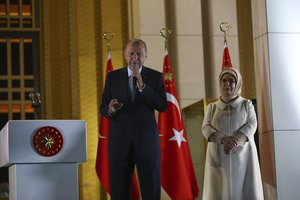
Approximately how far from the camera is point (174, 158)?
8031 mm

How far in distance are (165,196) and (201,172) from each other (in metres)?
0.79

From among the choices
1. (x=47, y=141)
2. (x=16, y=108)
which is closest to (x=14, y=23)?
(x=16, y=108)

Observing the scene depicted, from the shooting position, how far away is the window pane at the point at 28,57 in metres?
11.7

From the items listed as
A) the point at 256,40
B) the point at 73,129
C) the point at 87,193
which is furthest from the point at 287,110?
the point at 87,193

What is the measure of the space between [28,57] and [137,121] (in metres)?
6.69

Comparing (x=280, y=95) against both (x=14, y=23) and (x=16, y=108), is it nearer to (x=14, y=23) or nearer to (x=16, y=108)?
(x=16, y=108)

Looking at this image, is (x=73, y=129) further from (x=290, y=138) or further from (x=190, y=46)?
(x=190, y=46)

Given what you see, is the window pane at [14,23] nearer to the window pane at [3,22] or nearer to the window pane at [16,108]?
A: the window pane at [3,22]

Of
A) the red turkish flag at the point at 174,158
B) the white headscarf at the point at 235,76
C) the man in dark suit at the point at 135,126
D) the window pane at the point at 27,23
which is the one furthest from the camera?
the window pane at the point at 27,23

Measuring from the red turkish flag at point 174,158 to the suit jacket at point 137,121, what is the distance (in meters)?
2.64

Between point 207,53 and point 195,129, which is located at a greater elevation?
point 207,53

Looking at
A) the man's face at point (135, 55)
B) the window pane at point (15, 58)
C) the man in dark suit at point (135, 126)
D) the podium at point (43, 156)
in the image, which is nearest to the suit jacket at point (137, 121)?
the man in dark suit at point (135, 126)

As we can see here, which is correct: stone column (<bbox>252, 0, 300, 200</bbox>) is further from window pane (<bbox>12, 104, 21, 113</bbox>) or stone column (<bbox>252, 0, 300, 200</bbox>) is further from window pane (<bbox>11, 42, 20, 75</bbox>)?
window pane (<bbox>11, 42, 20, 75</bbox>)

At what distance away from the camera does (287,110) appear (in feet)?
22.5
